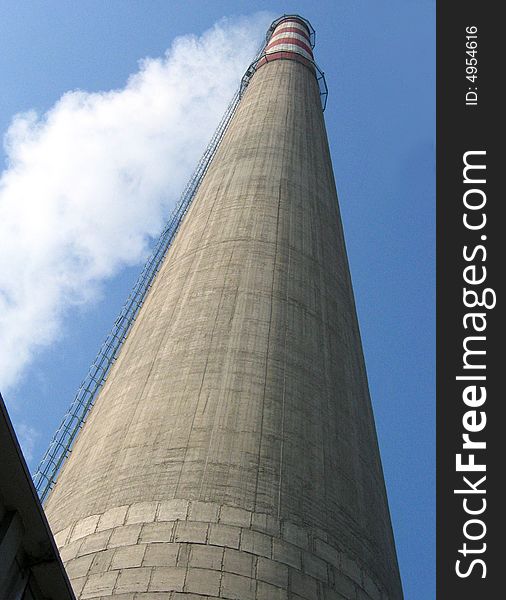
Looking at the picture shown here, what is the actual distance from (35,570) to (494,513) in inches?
257

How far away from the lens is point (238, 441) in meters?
9.23

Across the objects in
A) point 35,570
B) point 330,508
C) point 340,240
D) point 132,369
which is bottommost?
point 35,570

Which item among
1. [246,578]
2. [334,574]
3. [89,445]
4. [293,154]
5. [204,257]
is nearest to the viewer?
[246,578]

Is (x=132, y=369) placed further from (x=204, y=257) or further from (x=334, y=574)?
(x=334, y=574)

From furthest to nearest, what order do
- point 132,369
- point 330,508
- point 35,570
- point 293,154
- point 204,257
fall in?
1. point 293,154
2. point 204,257
3. point 132,369
4. point 330,508
5. point 35,570

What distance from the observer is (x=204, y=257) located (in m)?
13.4

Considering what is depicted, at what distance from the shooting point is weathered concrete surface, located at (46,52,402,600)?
26.3ft

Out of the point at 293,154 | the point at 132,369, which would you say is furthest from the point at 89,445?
the point at 293,154

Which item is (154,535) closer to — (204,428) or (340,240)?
(204,428)

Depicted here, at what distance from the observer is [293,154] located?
1778cm

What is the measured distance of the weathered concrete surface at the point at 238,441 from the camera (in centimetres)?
802

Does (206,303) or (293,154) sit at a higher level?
(293,154)

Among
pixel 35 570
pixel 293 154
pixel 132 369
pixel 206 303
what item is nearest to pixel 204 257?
pixel 206 303

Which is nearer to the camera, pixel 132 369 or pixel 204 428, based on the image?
pixel 204 428
